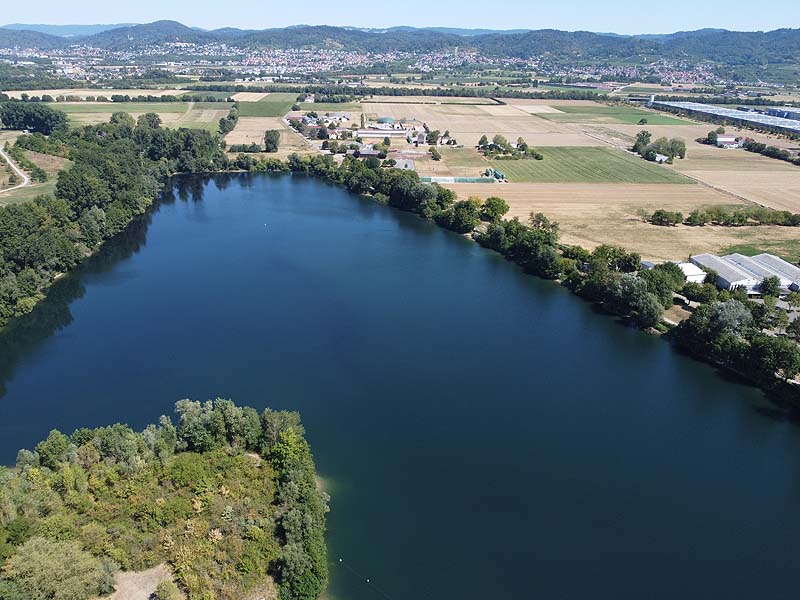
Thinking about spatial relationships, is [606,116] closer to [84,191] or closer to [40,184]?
[84,191]

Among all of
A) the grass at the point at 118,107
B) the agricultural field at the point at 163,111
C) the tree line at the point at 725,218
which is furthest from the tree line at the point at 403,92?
the tree line at the point at 725,218

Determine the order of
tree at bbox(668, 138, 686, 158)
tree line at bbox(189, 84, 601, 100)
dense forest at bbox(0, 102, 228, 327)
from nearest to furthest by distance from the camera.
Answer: dense forest at bbox(0, 102, 228, 327) → tree at bbox(668, 138, 686, 158) → tree line at bbox(189, 84, 601, 100)

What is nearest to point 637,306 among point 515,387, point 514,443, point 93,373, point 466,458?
point 515,387

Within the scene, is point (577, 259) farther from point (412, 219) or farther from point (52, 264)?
point (52, 264)

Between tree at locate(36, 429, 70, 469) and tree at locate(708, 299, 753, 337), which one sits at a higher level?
tree at locate(708, 299, 753, 337)

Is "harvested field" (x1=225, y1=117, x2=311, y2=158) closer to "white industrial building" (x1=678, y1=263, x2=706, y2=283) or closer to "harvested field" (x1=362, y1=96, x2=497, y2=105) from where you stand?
"harvested field" (x1=362, y1=96, x2=497, y2=105)

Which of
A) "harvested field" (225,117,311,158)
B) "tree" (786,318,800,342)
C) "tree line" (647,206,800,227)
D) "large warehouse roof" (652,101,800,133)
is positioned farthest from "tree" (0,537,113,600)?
"large warehouse roof" (652,101,800,133)

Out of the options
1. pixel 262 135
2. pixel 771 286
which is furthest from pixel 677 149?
pixel 262 135
